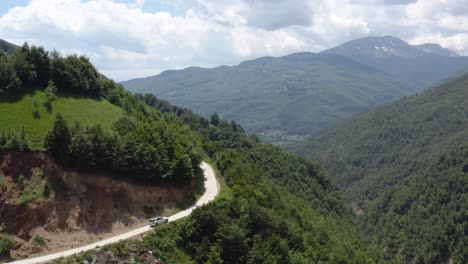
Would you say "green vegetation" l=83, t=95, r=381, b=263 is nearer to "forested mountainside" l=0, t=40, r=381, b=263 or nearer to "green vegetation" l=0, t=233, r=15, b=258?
"forested mountainside" l=0, t=40, r=381, b=263

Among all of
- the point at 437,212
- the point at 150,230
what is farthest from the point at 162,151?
the point at 437,212

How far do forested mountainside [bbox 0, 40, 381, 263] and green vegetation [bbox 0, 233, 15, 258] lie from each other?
0.08 m

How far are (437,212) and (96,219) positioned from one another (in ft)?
449

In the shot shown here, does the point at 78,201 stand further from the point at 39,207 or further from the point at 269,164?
the point at 269,164

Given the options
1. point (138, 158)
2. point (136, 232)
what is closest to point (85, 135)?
point (138, 158)

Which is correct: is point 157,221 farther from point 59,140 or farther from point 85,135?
point 59,140

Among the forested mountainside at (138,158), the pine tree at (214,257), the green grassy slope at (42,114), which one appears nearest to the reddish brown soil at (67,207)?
the forested mountainside at (138,158)

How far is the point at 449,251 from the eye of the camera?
131000 millimetres

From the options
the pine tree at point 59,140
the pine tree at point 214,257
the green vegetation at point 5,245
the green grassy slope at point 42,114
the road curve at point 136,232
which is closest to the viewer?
the green vegetation at point 5,245

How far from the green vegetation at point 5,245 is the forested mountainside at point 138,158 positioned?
80 mm

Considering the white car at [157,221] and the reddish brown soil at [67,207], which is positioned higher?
the reddish brown soil at [67,207]

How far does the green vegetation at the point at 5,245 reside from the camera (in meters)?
34.7

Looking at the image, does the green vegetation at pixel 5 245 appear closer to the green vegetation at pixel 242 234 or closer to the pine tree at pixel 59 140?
the green vegetation at pixel 242 234

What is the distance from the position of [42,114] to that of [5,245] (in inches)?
723
